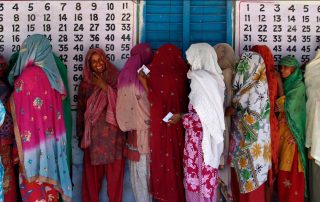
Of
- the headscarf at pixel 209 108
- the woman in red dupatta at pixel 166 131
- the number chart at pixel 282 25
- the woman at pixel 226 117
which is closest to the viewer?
the headscarf at pixel 209 108

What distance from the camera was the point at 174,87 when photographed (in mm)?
4520

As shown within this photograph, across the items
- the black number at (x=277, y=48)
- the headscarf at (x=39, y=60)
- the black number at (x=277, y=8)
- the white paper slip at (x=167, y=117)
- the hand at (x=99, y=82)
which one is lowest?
the white paper slip at (x=167, y=117)

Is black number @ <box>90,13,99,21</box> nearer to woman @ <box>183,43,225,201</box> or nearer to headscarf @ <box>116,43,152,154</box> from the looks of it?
headscarf @ <box>116,43,152,154</box>

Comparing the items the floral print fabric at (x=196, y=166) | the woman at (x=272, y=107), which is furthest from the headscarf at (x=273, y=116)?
the floral print fabric at (x=196, y=166)

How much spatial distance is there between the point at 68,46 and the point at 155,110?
4.17ft

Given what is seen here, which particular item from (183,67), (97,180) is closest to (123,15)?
(183,67)

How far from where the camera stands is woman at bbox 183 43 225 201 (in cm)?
425

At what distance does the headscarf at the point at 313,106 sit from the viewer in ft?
14.6

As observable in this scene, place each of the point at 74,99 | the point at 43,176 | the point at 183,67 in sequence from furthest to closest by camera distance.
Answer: the point at 74,99 → the point at 183,67 → the point at 43,176

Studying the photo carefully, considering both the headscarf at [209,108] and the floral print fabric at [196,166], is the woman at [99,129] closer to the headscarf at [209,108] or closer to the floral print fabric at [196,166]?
the floral print fabric at [196,166]

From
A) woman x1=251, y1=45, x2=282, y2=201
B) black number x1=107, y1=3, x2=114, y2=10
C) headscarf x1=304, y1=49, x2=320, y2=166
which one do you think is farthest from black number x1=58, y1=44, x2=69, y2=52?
headscarf x1=304, y1=49, x2=320, y2=166

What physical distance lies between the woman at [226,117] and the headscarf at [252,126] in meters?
0.14

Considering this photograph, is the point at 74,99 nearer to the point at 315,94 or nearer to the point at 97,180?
the point at 97,180

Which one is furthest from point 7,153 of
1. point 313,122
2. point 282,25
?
point 282,25
